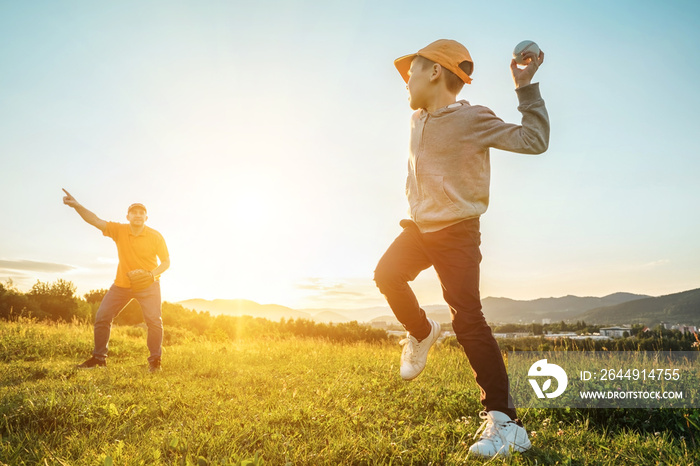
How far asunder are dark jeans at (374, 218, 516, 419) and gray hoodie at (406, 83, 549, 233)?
12cm

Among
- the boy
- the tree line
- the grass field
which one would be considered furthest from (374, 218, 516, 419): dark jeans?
the tree line

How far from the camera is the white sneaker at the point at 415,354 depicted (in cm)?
351

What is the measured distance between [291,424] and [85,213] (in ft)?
16.9

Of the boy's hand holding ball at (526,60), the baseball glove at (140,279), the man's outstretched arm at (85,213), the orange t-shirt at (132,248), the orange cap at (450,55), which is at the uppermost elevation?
the orange cap at (450,55)

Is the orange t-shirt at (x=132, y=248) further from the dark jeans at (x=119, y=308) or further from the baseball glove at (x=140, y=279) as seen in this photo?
the baseball glove at (x=140, y=279)

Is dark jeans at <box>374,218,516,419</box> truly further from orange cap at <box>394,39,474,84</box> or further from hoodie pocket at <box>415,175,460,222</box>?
orange cap at <box>394,39,474,84</box>

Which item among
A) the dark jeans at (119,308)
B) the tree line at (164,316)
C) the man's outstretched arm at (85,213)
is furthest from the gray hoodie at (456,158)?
the tree line at (164,316)

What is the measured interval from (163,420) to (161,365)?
341 centimetres

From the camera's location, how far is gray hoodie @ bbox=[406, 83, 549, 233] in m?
2.91

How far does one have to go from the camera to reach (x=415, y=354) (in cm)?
354

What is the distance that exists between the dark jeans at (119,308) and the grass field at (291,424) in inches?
39.8

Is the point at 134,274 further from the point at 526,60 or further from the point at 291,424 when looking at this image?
the point at 526,60

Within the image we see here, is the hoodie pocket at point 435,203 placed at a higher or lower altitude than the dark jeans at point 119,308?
higher

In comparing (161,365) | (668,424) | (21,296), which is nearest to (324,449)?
(668,424)
